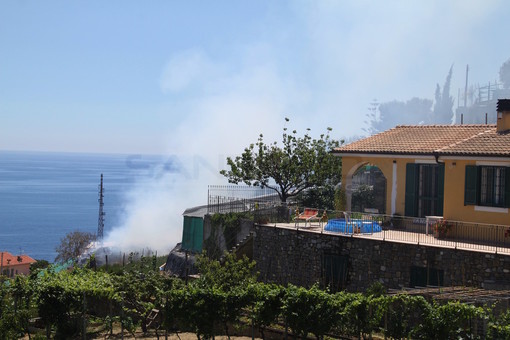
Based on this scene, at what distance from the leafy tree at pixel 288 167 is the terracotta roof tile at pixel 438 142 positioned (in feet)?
16.2

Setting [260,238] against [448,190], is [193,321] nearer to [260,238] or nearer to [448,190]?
[260,238]

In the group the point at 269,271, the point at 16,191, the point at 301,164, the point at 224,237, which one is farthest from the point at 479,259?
the point at 16,191

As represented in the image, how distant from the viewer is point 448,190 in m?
21.5

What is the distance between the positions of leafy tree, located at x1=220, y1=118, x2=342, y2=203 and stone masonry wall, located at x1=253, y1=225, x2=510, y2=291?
748 centimetres

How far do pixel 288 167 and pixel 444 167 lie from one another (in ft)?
31.8

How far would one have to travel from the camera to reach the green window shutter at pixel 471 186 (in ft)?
68.3

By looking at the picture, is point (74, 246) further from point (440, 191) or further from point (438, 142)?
point (440, 191)

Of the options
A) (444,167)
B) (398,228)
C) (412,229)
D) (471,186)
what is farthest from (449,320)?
(444,167)

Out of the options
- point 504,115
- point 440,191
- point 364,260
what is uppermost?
point 504,115

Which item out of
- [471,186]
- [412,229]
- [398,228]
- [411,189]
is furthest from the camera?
[411,189]

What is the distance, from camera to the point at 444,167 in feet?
74.3

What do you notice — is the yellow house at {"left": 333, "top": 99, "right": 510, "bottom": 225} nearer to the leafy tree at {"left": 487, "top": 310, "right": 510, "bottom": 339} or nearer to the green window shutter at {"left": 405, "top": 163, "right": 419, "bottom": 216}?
the green window shutter at {"left": 405, "top": 163, "right": 419, "bottom": 216}

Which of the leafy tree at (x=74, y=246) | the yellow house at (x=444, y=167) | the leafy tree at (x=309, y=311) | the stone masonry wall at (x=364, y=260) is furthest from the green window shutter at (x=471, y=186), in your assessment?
the leafy tree at (x=74, y=246)

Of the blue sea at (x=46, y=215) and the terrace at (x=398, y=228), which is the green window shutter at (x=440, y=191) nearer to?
the terrace at (x=398, y=228)
